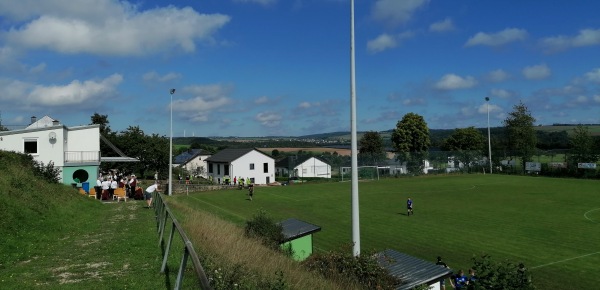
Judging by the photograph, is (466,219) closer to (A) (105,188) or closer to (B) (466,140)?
(A) (105,188)

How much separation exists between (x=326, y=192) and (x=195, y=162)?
7034 centimetres

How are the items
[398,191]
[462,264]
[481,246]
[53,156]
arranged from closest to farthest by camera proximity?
[462,264] < [481,246] < [53,156] < [398,191]

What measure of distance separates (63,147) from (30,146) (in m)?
2.17

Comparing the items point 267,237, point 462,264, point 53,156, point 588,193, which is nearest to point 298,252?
point 267,237

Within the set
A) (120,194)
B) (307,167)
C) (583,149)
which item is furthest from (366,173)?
(120,194)

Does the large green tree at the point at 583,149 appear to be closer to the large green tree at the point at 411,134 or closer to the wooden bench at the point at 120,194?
the large green tree at the point at 411,134

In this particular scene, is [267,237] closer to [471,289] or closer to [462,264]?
[471,289]

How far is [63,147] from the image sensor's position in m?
34.4

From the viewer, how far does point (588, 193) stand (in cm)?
4166

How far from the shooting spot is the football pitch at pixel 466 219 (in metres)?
18.7

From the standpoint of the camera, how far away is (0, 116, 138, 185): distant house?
3303cm

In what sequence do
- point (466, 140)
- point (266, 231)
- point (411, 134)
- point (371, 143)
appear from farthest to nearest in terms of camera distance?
point (371, 143), point (466, 140), point (411, 134), point (266, 231)

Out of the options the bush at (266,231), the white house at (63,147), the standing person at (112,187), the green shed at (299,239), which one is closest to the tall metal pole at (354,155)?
the green shed at (299,239)

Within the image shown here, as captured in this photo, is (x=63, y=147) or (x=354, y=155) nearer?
(x=354, y=155)
